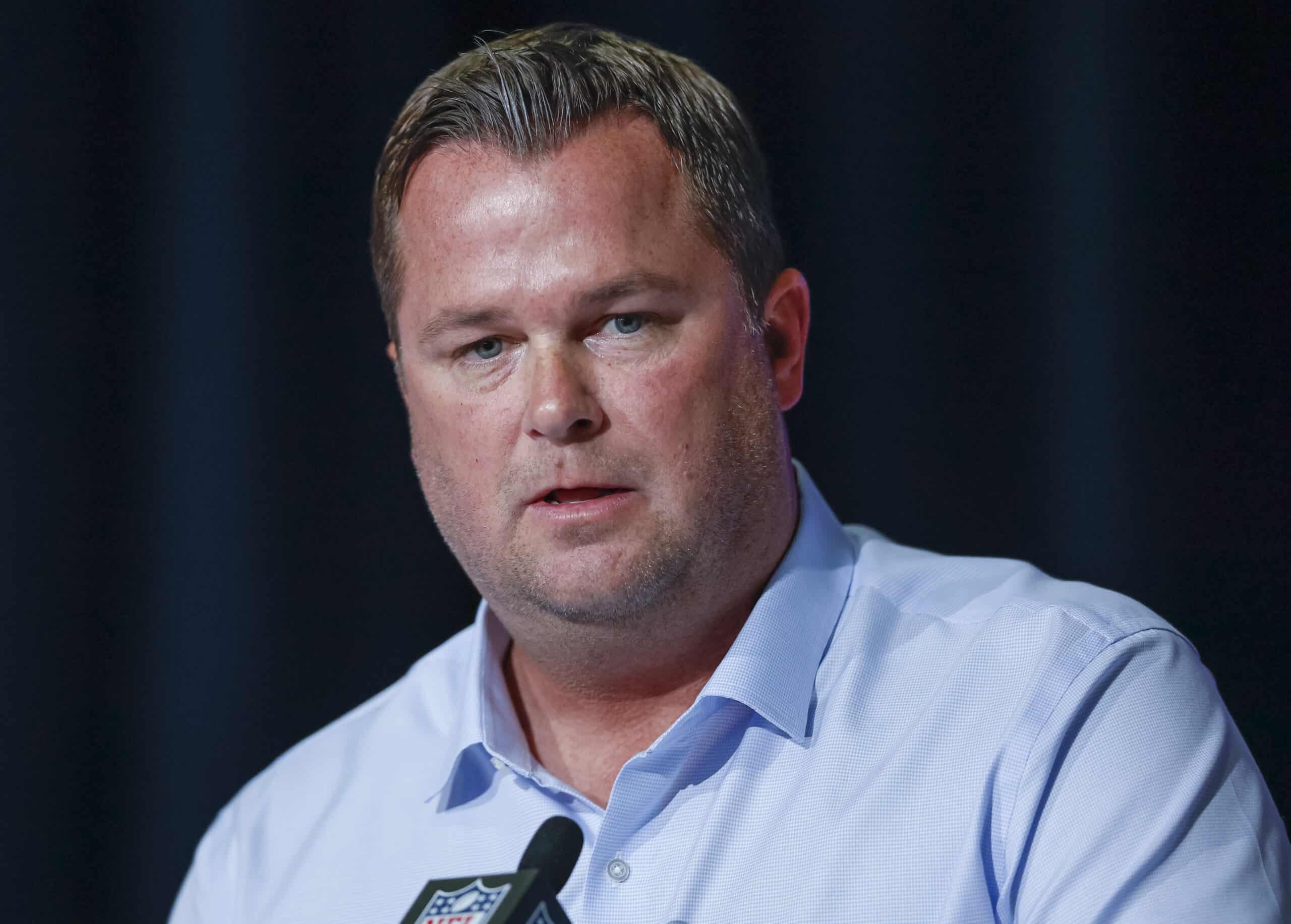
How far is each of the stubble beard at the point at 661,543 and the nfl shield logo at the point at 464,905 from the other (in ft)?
1.54

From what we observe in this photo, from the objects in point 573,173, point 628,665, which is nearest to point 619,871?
point 628,665

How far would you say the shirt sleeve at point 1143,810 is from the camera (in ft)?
3.47

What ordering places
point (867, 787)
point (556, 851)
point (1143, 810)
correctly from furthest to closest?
point (867, 787)
point (1143, 810)
point (556, 851)

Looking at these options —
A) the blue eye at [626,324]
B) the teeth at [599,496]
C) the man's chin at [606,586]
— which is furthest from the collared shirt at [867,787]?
the blue eye at [626,324]

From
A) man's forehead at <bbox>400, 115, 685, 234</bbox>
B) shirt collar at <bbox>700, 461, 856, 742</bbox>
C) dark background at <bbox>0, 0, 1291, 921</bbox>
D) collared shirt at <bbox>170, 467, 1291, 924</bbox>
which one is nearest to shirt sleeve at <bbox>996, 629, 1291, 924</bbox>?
collared shirt at <bbox>170, 467, 1291, 924</bbox>

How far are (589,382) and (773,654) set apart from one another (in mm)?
351

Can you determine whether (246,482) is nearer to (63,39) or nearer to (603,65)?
(63,39)

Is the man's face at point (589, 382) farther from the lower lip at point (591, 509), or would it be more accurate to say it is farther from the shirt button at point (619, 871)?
the shirt button at point (619, 871)

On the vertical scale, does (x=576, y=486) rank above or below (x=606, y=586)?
above

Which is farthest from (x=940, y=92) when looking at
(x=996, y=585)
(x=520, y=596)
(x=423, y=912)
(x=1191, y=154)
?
(x=423, y=912)

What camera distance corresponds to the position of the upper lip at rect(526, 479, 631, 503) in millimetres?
1300

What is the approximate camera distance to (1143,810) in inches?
43.5

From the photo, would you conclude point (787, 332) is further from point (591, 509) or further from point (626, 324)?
point (591, 509)

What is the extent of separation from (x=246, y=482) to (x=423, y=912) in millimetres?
1468
